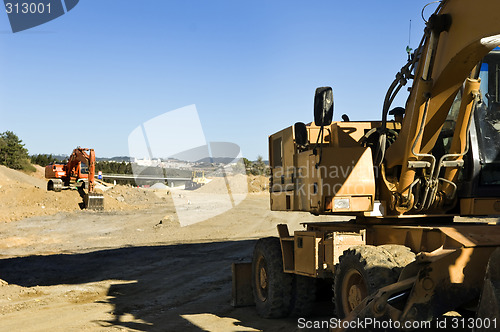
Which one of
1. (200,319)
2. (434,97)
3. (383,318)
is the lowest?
(200,319)

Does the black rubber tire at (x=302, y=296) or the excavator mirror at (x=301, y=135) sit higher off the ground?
the excavator mirror at (x=301, y=135)

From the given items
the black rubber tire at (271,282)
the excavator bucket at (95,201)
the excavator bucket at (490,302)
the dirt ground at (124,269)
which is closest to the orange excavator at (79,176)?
the excavator bucket at (95,201)

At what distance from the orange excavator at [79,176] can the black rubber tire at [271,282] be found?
2381 centimetres

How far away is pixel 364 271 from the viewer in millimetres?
6188

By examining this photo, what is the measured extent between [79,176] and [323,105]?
30.0 meters

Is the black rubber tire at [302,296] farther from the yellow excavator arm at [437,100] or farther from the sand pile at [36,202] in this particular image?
the sand pile at [36,202]

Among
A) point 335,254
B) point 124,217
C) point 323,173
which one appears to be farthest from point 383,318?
point 124,217

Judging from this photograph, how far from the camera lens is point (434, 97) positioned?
6477 millimetres

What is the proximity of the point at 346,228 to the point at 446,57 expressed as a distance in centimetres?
288

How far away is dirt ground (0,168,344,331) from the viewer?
912 centimetres

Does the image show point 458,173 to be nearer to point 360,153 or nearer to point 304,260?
point 360,153

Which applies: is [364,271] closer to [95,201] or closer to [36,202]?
[95,201]

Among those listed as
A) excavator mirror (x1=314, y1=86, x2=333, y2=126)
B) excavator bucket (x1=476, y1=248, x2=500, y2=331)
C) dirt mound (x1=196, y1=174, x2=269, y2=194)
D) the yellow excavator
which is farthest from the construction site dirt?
dirt mound (x1=196, y1=174, x2=269, y2=194)

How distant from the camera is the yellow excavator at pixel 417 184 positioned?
514 centimetres
